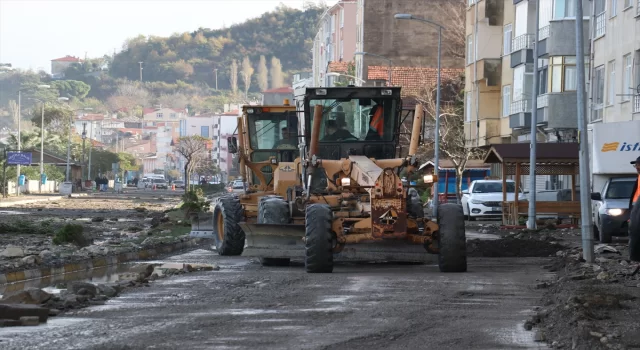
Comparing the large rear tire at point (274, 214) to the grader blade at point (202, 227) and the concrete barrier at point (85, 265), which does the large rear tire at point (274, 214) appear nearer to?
the concrete barrier at point (85, 265)

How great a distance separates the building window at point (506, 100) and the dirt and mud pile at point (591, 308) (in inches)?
1534

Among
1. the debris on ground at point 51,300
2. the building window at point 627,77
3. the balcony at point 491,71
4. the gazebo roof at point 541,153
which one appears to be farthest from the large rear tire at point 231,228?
the balcony at point 491,71

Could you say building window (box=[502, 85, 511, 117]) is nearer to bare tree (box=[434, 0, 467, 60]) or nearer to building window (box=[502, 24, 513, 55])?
building window (box=[502, 24, 513, 55])

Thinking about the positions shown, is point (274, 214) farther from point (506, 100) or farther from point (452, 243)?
point (506, 100)

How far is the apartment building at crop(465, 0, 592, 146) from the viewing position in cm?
4791

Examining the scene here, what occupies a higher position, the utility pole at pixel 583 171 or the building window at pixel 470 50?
the building window at pixel 470 50

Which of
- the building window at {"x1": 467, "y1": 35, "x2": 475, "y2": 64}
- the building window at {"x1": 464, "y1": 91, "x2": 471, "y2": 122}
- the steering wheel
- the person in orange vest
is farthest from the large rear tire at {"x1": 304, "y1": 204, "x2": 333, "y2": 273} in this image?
the building window at {"x1": 464, "y1": 91, "x2": 471, "y2": 122}

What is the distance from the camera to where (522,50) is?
178 ft

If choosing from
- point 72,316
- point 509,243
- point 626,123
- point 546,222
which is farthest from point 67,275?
point 546,222

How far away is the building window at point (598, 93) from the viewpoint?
4434 centimetres

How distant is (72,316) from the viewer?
12.8 m

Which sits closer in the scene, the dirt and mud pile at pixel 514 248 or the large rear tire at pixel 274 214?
the large rear tire at pixel 274 214

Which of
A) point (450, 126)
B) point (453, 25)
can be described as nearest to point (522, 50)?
point (450, 126)

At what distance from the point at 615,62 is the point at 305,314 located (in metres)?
31.7
